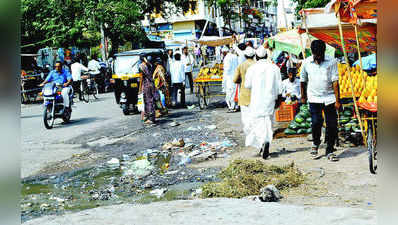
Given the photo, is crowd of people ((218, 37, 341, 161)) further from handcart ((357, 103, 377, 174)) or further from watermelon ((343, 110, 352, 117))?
watermelon ((343, 110, 352, 117))

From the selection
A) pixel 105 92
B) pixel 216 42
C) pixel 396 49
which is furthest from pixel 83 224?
pixel 105 92

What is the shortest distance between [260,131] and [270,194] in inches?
91.6

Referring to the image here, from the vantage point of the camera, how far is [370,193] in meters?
5.19

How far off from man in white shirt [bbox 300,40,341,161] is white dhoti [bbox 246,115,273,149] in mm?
766

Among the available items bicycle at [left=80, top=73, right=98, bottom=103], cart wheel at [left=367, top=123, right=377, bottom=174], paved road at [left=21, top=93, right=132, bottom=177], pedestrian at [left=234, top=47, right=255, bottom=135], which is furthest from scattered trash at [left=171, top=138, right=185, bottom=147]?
bicycle at [left=80, top=73, right=98, bottom=103]

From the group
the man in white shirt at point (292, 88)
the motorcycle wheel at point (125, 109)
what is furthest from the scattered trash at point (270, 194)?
the motorcycle wheel at point (125, 109)

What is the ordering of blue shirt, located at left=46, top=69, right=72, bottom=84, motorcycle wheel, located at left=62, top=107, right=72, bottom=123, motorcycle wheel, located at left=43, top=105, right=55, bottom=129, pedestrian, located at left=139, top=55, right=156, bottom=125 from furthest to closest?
motorcycle wheel, located at left=62, top=107, right=72, bottom=123 < blue shirt, located at left=46, top=69, right=72, bottom=84 < motorcycle wheel, located at left=43, top=105, right=55, bottom=129 < pedestrian, located at left=139, top=55, right=156, bottom=125

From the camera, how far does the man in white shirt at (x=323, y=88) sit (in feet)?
22.3

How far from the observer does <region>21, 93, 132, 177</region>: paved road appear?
8.62 meters

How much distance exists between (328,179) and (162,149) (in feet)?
12.8

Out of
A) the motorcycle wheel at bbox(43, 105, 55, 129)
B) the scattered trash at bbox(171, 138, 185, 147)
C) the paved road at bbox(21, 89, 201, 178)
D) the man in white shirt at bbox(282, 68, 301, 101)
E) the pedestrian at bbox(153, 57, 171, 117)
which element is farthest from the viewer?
the pedestrian at bbox(153, 57, 171, 117)

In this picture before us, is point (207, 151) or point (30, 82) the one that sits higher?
point (30, 82)

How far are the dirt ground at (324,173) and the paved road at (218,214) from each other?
1.74 ft

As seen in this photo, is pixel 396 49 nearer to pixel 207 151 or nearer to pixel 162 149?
pixel 207 151
